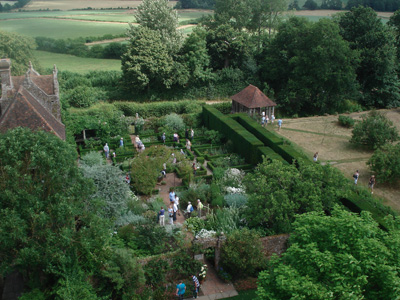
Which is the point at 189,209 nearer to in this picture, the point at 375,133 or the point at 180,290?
the point at 180,290

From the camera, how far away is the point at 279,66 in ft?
151

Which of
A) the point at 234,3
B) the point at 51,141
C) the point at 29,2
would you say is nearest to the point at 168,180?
the point at 51,141

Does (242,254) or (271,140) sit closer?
(242,254)

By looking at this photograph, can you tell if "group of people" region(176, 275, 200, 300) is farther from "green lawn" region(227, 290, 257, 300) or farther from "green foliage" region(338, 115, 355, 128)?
"green foliage" region(338, 115, 355, 128)

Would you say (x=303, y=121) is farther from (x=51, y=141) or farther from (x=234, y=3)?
(x=51, y=141)

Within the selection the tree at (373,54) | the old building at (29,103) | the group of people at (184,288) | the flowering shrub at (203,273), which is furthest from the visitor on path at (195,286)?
the tree at (373,54)

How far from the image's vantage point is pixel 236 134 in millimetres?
31516

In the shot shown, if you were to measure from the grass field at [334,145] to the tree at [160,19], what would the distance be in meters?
17.8

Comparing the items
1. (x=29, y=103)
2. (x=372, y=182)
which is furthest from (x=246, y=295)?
(x=29, y=103)

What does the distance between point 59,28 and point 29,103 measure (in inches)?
2254

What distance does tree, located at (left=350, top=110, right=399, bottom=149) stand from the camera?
104 feet

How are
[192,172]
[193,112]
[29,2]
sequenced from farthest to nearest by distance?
[29,2] < [193,112] < [192,172]

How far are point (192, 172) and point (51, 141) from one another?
530 inches

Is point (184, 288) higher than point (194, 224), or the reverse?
point (194, 224)
